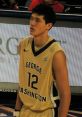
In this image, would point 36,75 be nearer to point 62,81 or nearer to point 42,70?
point 42,70

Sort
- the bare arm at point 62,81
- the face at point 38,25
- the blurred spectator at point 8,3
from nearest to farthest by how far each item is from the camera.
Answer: the bare arm at point 62,81, the face at point 38,25, the blurred spectator at point 8,3

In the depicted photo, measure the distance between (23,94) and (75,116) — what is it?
9.80 ft

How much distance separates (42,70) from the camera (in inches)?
116

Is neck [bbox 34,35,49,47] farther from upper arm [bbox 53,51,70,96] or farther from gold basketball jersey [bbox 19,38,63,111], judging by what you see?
upper arm [bbox 53,51,70,96]

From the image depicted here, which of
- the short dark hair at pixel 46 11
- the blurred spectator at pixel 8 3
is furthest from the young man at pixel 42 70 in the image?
the blurred spectator at pixel 8 3

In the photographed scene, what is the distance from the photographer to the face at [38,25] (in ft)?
9.73

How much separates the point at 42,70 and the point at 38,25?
0.30 meters

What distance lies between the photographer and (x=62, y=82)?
2.87 m

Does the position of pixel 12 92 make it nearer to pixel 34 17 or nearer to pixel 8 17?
pixel 8 17

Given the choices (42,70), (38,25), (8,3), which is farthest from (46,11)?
(8,3)

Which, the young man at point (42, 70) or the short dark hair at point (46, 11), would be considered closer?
the young man at point (42, 70)

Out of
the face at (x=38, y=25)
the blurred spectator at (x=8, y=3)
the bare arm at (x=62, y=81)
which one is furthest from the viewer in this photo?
the blurred spectator at (x=8, y=3)

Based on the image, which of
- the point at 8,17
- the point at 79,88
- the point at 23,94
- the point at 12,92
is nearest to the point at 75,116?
the point at 79,88

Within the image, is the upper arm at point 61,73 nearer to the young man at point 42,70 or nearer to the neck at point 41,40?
the young man at point 42,70
